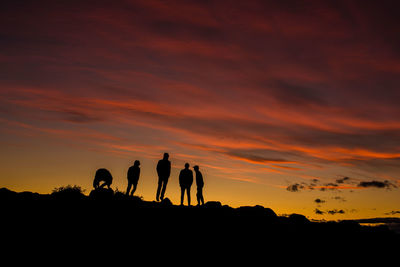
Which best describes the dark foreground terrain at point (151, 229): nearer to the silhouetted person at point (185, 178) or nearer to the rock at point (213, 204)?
the rock at point (213, 204)

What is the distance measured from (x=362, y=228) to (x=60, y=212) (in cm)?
2193

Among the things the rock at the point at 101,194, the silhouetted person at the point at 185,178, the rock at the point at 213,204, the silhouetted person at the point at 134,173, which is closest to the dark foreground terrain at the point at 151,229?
the rock at the point at 101,194

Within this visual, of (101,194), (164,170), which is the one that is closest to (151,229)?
(164,170)

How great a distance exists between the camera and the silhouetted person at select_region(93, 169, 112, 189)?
23.2 metres

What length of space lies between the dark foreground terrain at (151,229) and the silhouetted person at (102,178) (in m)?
1.10

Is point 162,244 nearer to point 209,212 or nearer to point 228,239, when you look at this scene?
point 228,239

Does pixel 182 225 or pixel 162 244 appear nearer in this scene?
pixel 162 244

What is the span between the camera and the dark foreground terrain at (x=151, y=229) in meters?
14.7

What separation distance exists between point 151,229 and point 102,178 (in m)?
8.21

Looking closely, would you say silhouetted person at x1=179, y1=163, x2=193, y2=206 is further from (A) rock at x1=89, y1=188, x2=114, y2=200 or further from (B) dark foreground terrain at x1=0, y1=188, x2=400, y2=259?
(A) rock at x1=89, y1=188, x2=114, y2=200

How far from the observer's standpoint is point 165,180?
20328 millimetres

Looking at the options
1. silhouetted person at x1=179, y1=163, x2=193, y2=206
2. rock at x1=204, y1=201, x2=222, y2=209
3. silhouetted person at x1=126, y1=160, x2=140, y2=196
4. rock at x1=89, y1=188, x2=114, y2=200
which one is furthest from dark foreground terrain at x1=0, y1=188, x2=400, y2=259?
silhouetted person at x1=179, y1=163, x2=193, y2=206

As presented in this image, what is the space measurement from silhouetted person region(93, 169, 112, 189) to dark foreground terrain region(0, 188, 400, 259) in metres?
1.10

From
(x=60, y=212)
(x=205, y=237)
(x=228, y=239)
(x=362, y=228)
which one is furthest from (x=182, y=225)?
(x=362, y=228)
